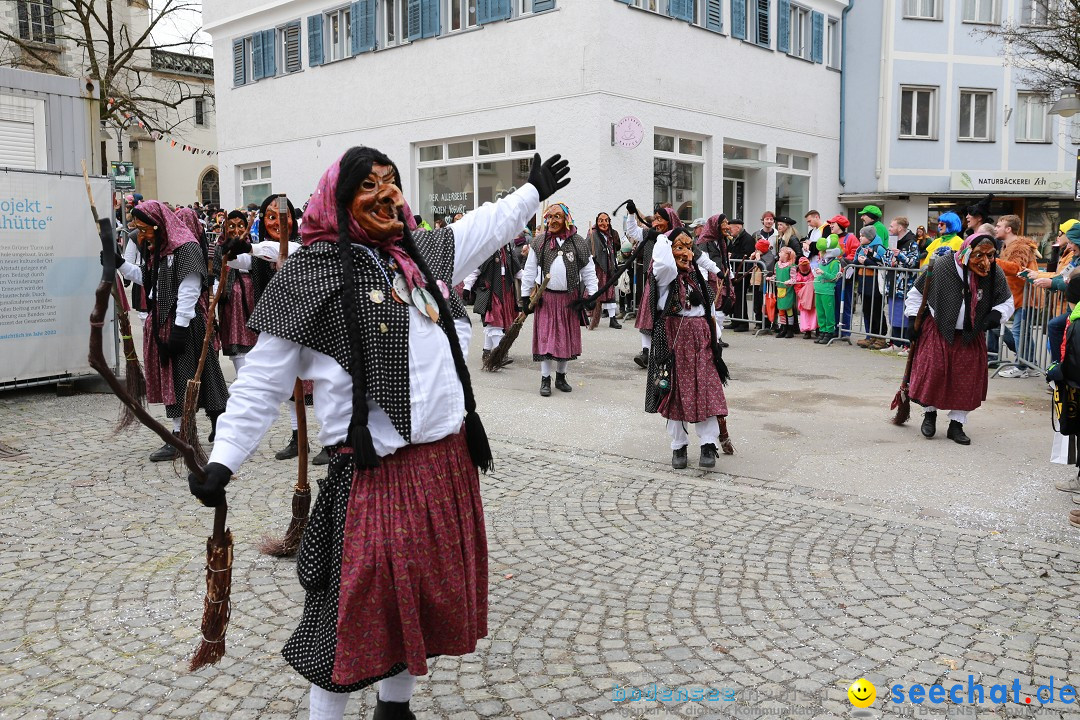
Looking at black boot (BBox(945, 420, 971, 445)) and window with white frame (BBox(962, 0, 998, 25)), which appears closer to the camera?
black boot (BBox(945, 420, 971, 445))

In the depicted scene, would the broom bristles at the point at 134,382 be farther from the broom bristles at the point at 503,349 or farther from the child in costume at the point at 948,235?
the child in costume at the point at 948,235

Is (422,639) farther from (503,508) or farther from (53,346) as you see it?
(53,346)

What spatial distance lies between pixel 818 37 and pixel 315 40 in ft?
41.3

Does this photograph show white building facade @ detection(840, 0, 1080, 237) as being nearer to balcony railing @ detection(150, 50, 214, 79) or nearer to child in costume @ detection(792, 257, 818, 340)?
child in costume @ detection(792, 257, 818, 340)

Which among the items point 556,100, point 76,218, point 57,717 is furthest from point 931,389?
point 556,100

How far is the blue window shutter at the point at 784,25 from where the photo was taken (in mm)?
21750

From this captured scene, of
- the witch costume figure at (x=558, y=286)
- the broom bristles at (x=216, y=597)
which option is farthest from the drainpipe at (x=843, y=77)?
the broom bristles at (x=216, y=597)

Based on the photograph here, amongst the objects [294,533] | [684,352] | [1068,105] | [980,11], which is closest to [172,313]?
[294,533]

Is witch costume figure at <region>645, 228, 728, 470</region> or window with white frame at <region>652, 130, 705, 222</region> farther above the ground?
window with white frame at <region>652, 130, 705, 222</region>

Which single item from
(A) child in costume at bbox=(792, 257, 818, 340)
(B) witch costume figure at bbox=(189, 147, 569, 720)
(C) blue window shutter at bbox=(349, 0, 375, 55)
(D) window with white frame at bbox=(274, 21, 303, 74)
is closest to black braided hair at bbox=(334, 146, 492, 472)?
(B) witch costume figure at bbox=(189, 147, 569, 720)

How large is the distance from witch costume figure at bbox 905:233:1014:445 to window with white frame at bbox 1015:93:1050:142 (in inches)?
883

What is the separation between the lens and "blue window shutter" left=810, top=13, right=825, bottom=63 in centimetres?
2302

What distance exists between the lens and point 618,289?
16875mm

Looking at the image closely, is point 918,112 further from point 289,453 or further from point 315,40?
point 289,453
